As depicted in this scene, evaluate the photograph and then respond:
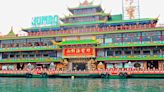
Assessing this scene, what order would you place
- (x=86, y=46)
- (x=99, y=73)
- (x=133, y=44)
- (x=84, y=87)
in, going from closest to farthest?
(x=84, y=87) < (x=99, y=73) < (x=133, y=44) < (x=86, y=46)

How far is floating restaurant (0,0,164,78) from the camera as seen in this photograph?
1609 inches

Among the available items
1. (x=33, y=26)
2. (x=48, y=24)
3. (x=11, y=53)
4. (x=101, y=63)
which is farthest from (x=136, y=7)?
(x=11, y=53)

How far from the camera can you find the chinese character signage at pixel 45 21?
168 feet

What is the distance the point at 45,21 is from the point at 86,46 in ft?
40.1

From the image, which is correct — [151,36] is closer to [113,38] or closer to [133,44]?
[133,44]

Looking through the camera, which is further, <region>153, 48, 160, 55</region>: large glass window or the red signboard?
the red signboard

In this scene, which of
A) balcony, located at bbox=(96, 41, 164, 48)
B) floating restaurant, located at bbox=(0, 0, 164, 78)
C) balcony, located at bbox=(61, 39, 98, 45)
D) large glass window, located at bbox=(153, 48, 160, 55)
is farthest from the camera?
balcony, located at bbox=(61, 39, 98, 45)

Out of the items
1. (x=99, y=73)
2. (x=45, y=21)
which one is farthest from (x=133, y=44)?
(x=45, y=21)

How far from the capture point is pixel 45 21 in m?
51.7

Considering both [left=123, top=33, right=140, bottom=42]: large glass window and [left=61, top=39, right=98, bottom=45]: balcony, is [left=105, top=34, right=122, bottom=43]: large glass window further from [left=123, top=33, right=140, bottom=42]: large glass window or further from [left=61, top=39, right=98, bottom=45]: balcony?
[left=61, top=39, right=98, bottom=45]: balcony

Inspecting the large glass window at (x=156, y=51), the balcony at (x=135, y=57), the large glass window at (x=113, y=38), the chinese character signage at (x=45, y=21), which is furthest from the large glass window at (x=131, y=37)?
the chinese character signage at (x=45, y=21)

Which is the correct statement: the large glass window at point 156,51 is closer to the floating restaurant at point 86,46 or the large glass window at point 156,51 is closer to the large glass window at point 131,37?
the floating restaurant at point 86,46

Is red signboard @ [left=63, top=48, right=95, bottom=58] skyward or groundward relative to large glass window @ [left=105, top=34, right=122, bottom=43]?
groundward

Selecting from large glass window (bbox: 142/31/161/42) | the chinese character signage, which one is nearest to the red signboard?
the chinese character signage
